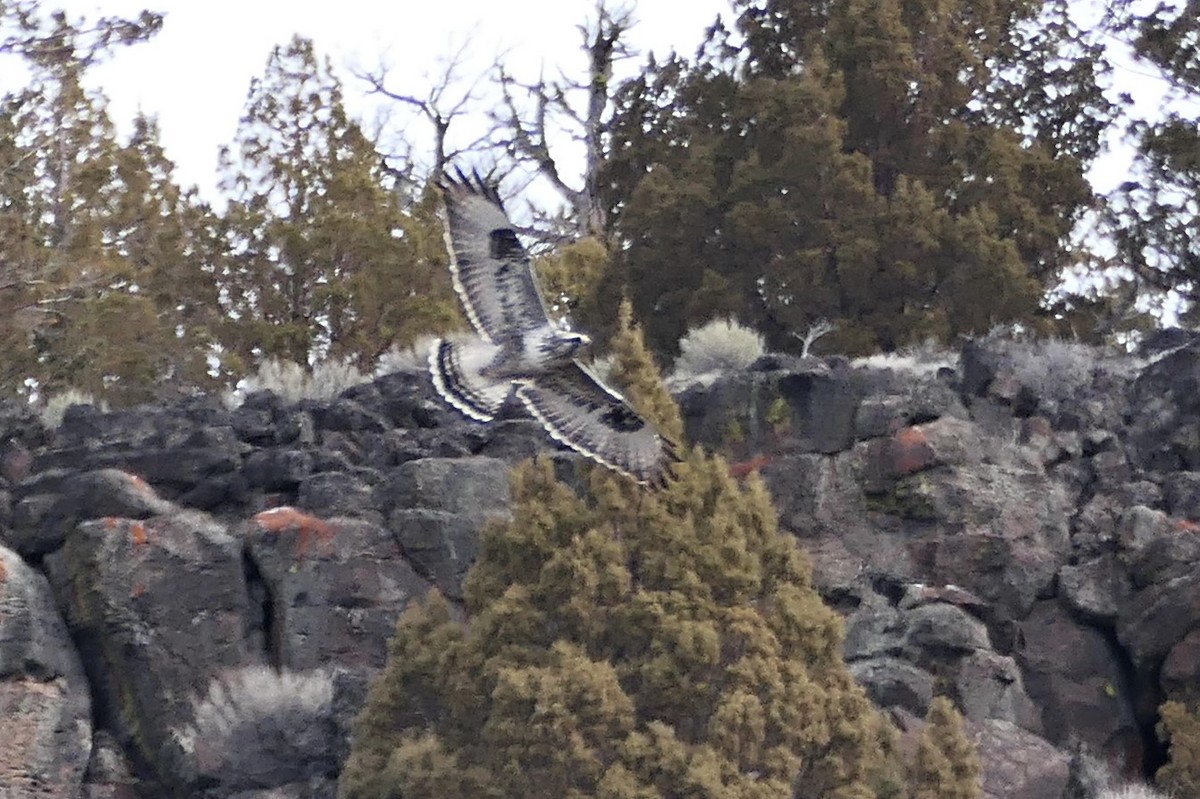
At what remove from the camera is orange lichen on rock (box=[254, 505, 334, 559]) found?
18.9 metres

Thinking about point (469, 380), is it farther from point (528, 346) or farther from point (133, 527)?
point (133, 527)

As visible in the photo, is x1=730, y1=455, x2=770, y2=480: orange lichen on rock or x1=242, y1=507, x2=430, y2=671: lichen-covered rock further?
x1=730, y1=455, x2=770, y2=480: orange lichen on rock

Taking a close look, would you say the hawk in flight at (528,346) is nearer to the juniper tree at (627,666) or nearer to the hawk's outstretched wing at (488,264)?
the hawk's outstretched wing at (488,264)

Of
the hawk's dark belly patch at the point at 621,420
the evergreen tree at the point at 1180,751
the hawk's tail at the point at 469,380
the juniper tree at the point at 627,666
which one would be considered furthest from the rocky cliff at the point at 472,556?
the hawk's dark belly patch at the point at 621,420

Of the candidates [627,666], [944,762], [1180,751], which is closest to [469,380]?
[627,666]

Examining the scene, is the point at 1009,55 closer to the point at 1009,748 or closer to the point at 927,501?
the point at 927,501

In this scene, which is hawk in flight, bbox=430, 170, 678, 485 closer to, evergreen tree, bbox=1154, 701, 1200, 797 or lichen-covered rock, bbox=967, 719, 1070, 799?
lichen-covered rock, bbox=967, 719, 1070, 799

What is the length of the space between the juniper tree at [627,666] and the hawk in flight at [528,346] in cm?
32

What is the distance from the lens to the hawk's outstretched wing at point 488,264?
52.9 ft

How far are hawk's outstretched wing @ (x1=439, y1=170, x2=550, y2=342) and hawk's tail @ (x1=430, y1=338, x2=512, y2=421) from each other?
0.72 ft

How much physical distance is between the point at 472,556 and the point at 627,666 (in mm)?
3362

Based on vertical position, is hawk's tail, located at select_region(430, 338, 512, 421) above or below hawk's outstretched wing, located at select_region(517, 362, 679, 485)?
above

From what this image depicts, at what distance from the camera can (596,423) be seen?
52.8ft

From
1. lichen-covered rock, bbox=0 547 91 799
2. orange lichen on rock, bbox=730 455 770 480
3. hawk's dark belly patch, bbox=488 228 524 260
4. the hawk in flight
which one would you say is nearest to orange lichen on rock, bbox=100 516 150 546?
lichen-covered rock, bbox=0 547 91 799
